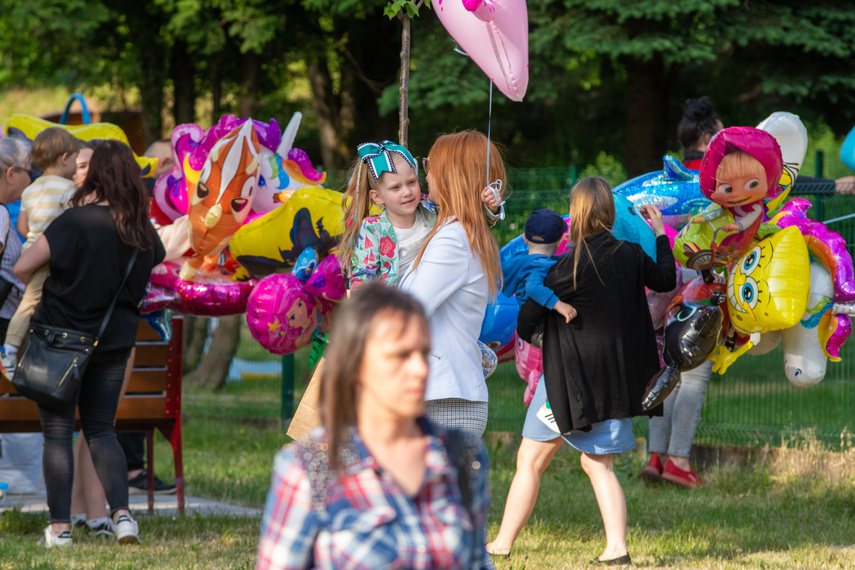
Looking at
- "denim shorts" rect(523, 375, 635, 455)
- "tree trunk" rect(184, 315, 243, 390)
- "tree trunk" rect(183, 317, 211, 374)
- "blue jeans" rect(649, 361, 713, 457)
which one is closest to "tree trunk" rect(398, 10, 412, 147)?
"denim shorts" rect(523, 375, 635, 455)

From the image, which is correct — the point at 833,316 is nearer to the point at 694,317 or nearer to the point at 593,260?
the point at 694,317

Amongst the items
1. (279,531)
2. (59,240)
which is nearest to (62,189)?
(59,240)

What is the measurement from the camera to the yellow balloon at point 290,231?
15.5 feet

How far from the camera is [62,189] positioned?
16.2 feet

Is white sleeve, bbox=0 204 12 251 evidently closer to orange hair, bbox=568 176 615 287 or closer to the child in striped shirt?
the child in striped shirt

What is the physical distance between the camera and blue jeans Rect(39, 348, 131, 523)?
4.69 m

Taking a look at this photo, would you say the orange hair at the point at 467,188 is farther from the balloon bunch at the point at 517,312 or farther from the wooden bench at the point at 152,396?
the wooden bench at the point at 152,396

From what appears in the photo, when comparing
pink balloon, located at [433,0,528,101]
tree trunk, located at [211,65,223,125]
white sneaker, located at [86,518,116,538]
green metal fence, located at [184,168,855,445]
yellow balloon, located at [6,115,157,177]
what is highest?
tree trunk, located at [211,65,223,125]

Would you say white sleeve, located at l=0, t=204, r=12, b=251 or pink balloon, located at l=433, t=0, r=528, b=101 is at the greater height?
pink balloon, located at l=433, t=0, r=528, b=101

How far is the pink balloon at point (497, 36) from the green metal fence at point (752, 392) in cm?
186

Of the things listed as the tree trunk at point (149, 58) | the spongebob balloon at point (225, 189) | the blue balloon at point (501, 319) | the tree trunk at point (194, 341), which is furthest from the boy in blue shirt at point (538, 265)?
the tree trunk at point (149, 58)

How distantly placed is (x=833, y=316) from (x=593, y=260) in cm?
117

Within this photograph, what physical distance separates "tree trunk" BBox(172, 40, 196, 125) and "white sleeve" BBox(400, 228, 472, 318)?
876 cm

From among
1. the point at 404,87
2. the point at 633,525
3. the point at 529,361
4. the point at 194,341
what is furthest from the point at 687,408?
the point at 194,341
